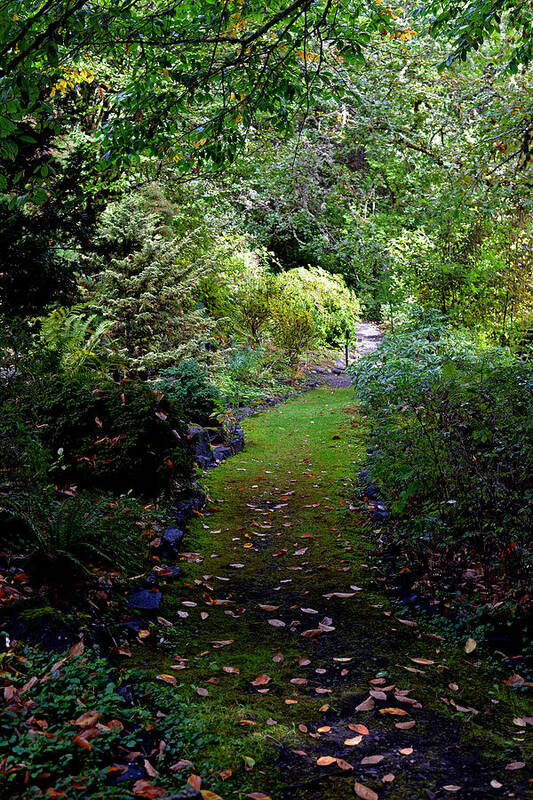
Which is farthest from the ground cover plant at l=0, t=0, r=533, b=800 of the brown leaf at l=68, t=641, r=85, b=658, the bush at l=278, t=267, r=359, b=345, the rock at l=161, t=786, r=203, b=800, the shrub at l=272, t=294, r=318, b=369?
the bush at l=278, t=267, r=359, b=345

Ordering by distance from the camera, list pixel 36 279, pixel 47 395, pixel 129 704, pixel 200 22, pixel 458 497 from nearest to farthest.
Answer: pixel 129 704, pixel 458 497, pixel 200 22, pixel 47 395, pixel 36 279

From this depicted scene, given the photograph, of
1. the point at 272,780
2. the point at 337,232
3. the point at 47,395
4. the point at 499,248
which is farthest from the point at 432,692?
the point at 337,232

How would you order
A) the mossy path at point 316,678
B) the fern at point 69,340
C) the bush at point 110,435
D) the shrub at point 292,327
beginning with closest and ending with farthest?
the mossy path at point 316,678 < the bush at point 110,435 < the fern at point 69,340 < the shrub at point 292,327

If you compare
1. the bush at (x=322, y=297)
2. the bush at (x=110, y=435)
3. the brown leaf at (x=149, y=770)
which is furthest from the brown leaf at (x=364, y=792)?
the bush at (x=322, y=297)

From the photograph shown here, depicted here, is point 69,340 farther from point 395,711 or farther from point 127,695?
point 395,711

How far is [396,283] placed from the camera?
37.1ft

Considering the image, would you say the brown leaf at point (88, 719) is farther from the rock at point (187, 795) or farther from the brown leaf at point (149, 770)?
the rock at point (187, 795)

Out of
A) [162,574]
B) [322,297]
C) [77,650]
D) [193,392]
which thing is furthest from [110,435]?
[322,297]

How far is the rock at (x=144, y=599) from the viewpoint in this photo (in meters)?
3.59

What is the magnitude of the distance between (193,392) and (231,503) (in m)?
2.11

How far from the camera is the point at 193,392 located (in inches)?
299

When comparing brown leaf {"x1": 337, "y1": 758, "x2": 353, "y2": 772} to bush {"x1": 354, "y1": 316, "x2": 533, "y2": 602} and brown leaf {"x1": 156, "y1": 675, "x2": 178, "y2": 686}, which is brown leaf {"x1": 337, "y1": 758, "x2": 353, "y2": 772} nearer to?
brown leaf {"x1": 156, "y1": 675, "x2": 178, "y2": 686}

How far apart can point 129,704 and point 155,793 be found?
1.81 ft

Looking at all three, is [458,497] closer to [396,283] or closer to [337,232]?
[396,283]
